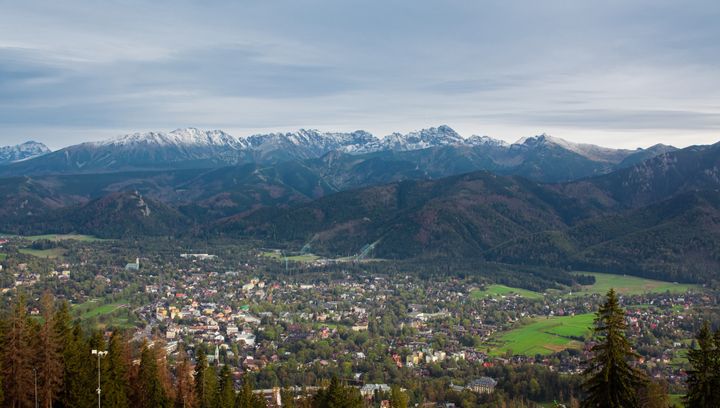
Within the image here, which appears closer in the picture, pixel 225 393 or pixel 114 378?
pixel 114 378

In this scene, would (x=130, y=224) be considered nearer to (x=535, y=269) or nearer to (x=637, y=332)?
(x=535, y=269)

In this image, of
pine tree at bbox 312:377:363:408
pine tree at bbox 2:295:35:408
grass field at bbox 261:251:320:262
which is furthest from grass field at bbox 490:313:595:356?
grass field at bbox 261:251:320:262

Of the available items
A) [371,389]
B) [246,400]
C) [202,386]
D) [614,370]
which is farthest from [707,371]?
[371,389]

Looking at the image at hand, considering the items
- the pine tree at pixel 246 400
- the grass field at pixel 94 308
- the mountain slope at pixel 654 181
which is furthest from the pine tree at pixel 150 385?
the mountain slope at pixel 654 181

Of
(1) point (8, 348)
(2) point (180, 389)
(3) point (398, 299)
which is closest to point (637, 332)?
(3) point (398, 299)

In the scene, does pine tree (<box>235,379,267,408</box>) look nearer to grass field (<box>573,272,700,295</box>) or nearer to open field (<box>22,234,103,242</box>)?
grass field (<box>573,272,700,295</box>)

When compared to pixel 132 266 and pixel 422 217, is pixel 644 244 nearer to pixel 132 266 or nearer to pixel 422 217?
pixel 422 217
